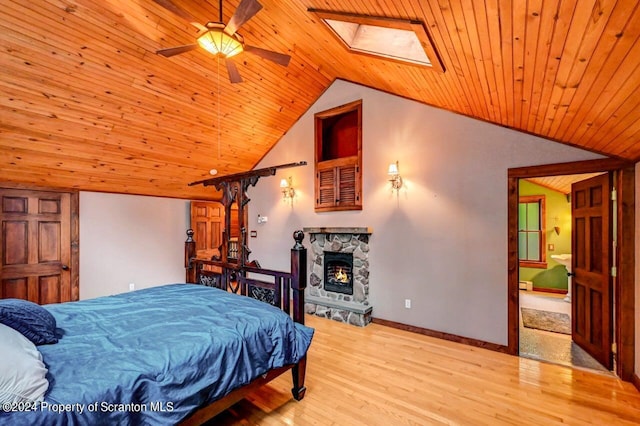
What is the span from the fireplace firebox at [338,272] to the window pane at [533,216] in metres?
4.88

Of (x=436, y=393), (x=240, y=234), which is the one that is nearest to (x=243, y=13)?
(x=240, y=234)

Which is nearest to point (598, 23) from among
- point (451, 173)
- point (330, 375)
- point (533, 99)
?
point (533, 99)

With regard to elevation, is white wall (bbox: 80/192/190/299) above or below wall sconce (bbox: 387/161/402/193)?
below

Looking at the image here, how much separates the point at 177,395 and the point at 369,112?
417 centimetres

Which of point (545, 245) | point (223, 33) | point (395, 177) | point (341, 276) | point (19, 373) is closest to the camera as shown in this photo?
point (19, 373)

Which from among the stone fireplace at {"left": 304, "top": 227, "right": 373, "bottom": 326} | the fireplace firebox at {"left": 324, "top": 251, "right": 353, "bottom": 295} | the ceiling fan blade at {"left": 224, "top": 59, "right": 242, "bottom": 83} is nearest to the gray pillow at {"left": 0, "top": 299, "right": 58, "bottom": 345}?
the ceiling fan blade at {"left": 224, "top": 59, "right": 242, "bottom": 83}

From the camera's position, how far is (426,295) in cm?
388

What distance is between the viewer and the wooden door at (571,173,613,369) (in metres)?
2.91

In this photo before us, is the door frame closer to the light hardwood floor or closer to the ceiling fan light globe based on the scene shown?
the light hardwood floor

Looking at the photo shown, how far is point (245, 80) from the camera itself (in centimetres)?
394

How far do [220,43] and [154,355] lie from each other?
7.48 ft

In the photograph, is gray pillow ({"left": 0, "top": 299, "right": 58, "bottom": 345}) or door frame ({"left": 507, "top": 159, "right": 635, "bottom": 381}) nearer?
gray pillow ({"left": 0, "top": 299, "right": 58, "bottom": 345})

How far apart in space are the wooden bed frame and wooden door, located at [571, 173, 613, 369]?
310 cm

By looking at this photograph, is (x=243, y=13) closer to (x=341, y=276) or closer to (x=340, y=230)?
(x=340, y=230)
